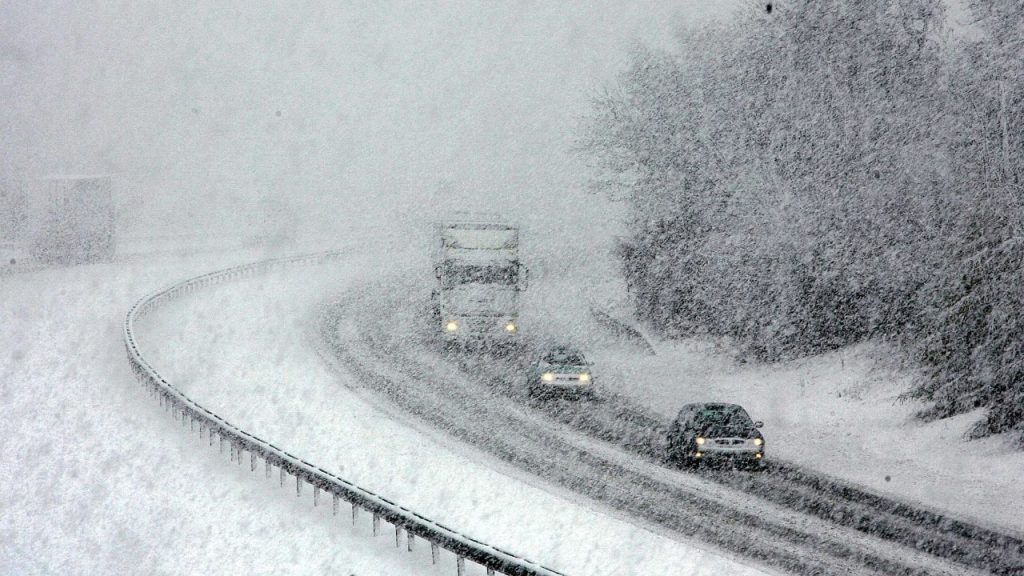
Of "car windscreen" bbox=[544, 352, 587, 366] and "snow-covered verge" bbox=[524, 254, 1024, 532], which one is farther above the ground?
"car windscreen" bbox=[544, 352, 587, 366]

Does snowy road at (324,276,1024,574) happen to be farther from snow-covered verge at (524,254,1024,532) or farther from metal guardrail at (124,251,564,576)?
metal guardrail at (124,251,564,576)

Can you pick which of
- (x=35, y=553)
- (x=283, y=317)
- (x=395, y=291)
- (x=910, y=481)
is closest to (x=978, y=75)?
(x=910, y=481)

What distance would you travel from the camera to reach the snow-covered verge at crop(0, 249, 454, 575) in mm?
13148

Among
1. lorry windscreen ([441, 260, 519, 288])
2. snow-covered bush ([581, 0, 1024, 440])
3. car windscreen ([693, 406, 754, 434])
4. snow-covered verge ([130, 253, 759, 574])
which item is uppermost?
snow-covered bush ([581, 0, 1024, 440])

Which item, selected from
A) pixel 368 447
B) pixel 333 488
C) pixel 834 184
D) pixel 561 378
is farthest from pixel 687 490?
pixel 834 184

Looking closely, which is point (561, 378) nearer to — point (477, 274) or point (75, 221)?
Result: point (477, 274)

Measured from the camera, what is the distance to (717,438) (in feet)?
63.5

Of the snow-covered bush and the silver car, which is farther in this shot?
the silver car

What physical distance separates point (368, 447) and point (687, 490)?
6644mm

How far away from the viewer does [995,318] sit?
20.5 meters

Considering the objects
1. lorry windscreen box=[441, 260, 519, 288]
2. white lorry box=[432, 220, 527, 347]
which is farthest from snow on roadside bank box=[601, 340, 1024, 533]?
lorry windscreen box=[441, 260, 519, 288]

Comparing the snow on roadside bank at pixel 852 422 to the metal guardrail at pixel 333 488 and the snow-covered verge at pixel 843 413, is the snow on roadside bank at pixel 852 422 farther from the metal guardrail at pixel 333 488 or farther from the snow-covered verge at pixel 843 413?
the metal guardrail at pixel 333 488

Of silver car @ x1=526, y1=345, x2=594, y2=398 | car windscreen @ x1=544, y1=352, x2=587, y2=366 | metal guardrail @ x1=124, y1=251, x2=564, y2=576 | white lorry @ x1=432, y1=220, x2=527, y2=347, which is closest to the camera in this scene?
metal guardrail @ x1=124, y1=251, x2=564, y2=576

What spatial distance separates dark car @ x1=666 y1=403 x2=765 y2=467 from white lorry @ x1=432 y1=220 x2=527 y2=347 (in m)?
11.7
